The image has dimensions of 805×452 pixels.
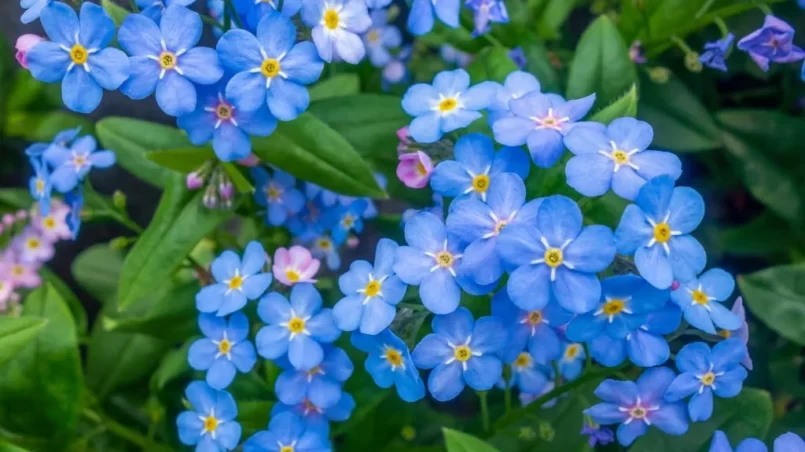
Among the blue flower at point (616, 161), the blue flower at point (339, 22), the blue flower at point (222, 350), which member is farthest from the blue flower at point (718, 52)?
the blue flower at point (222, 350)

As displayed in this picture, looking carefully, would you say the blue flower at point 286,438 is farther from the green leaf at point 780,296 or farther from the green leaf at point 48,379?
the green leaf at point 780,296

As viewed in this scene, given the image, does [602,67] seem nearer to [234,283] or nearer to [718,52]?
[718,52]

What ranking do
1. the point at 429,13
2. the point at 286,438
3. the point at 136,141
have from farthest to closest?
1. the point at 136,141
2. the point at 429,13
3. the point at 286,438

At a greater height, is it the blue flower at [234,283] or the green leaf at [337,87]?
the green leaf at [337,87]

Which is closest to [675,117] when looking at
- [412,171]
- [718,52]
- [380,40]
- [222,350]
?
[718,52]

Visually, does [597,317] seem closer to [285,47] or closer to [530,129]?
[530,129]

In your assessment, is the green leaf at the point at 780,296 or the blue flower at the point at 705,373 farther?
the green leaf at the point at 780,296
